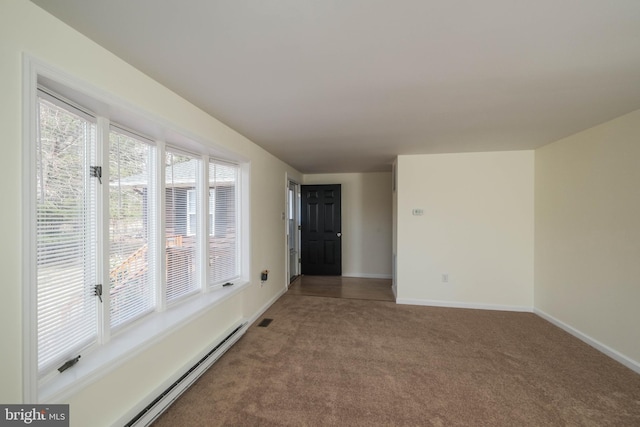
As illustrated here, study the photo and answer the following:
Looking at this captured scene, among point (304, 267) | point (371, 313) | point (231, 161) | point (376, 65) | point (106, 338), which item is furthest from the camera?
point (304, 267)

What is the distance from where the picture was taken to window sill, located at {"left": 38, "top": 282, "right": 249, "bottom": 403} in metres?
1.18

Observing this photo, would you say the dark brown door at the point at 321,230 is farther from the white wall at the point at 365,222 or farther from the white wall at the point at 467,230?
the white wall at the point at 467,230

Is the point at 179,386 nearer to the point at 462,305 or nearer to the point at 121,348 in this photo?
the point at 121,348

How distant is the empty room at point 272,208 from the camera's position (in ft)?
3.58

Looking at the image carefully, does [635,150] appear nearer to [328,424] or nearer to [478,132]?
[478,132]

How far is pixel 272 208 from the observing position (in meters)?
3.79

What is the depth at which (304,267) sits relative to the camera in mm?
5551

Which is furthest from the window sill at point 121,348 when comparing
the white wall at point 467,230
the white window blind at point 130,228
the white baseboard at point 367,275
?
the white baseboard at point 367,275

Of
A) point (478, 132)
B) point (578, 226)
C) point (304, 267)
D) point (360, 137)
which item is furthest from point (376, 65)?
point (304, 267)

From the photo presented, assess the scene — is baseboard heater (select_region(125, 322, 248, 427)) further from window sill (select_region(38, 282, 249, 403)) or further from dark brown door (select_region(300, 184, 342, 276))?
dark brown door (select_region(300, 184, 342, 276))

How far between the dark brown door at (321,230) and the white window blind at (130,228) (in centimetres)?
367

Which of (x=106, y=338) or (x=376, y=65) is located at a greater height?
(x=376, y=65)

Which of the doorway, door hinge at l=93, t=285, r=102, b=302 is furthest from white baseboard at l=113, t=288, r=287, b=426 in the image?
the doorway

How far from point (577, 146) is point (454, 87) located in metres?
2.18
